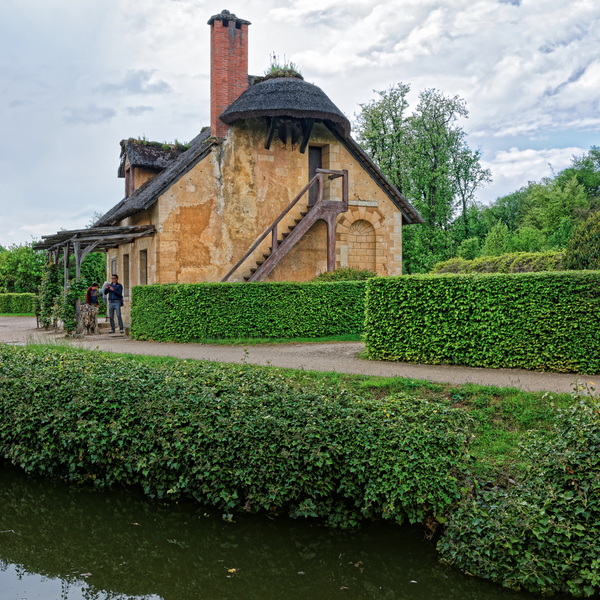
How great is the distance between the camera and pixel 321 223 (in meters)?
19.2

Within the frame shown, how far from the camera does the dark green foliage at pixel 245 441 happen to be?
505 centimetres

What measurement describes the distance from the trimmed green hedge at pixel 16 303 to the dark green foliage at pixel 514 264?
28566 millimetres

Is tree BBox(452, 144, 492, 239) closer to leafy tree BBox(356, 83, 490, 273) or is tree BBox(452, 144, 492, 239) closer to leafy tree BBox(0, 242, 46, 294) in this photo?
leafy tree BBox(356, 83, 490, 273)

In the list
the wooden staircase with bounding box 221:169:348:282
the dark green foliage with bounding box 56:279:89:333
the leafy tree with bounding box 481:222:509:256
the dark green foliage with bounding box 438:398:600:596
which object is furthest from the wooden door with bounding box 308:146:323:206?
the leafy tree with bounding box 481:222:509:256

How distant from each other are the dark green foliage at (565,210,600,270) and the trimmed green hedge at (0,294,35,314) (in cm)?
3472

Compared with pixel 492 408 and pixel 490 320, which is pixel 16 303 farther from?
pixel 492 408

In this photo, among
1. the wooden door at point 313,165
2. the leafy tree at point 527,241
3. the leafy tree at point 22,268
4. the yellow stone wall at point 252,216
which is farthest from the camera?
the leafy tree at point 22,268

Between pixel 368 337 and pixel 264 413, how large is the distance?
494cm

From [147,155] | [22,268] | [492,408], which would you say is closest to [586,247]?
[492,408]

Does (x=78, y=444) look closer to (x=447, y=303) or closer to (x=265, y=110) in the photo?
(x=447, y=303)

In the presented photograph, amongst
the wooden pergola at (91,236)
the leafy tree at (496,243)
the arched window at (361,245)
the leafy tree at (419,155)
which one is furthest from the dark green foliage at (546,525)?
the leafy tree at (496,243)

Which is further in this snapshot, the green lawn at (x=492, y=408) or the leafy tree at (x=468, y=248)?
the leafy tree at (x=468, y=248)

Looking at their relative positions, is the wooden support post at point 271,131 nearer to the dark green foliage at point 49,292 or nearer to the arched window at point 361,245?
the arched window at point 361,245

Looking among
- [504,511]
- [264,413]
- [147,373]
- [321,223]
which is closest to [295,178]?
[321,223]
